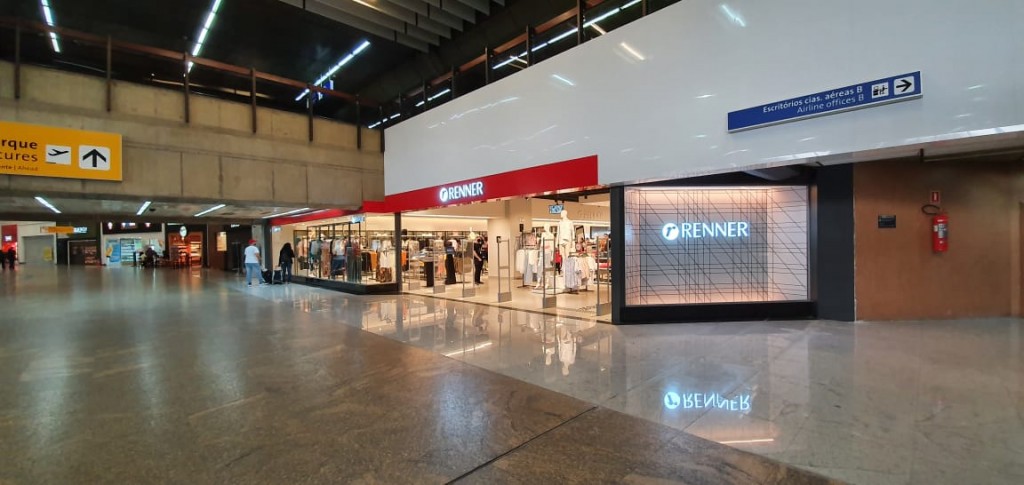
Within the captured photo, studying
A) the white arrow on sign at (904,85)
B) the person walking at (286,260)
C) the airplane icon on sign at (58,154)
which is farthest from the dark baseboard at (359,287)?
the white arrow on sign at (904,85)

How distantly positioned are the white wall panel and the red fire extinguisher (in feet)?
8.63

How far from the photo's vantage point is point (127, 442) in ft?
9.91

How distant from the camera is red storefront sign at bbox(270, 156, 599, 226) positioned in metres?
7.59

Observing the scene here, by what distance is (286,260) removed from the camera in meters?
15.1

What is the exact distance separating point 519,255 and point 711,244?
19.5 feet

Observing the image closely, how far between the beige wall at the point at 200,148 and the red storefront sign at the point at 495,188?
960mm

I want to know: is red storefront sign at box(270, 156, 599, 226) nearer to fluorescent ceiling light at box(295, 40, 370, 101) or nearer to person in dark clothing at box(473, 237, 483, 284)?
person in dark clothing at box(473, 237, 483, 284)

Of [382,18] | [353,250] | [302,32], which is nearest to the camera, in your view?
[382,18]

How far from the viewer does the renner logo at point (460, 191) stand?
9.65 meters

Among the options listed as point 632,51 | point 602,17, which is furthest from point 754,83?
point 602,17

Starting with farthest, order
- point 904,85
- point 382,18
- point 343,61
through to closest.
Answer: point 343,61
point 382,18
point 904,85

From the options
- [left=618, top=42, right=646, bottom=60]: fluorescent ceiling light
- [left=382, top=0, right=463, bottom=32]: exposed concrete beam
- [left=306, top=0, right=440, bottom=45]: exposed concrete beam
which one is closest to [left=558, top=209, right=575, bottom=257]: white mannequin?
[left=618, top=42, right=646, bottom=60]: fluorescent ceiling light

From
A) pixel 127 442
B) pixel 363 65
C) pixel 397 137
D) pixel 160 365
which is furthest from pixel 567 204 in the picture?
pixel 127 442

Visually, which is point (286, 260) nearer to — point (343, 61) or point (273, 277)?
point (273, 277)
